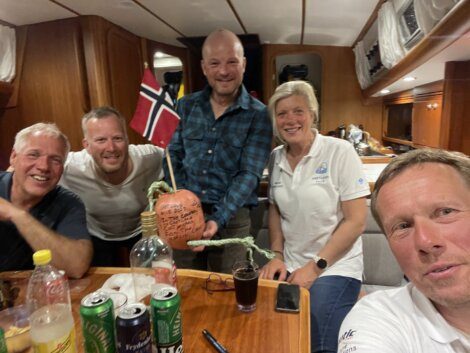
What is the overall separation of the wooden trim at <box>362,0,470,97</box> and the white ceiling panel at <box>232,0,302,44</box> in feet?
3.66

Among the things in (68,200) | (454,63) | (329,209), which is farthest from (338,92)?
(68,200)

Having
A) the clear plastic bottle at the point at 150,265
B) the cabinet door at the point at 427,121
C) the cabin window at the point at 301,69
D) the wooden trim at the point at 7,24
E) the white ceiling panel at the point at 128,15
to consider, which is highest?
the white ceiling panel at the point at 128,15

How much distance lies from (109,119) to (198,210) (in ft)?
2.90

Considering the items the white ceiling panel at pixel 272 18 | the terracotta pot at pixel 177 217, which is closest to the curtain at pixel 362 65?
the white ceiling panel at pixel 272 18

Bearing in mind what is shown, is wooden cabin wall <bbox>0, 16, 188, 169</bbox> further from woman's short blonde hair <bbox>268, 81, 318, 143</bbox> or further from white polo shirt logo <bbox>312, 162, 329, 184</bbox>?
white polo shirt logo <bbox>312, 162, 329, 184</bbox>

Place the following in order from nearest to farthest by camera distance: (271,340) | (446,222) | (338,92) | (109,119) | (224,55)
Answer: (446,222) < (271,340) < (224,55) < (109,119) < (338,92)

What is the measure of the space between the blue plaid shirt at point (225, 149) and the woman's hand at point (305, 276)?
39 centimetres

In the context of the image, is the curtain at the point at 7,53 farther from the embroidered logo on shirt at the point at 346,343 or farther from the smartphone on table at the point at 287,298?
the embroidered logo on shirt at the point at 346,343

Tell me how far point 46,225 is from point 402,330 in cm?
132

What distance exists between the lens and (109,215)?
6.07ft

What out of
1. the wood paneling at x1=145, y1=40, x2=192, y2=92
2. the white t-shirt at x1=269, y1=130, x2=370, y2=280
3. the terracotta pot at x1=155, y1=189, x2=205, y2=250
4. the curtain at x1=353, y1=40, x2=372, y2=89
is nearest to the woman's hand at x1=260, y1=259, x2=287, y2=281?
the white t-shirt at x1=269, y1=130, x2=370, y2=280

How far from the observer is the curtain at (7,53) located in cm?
318

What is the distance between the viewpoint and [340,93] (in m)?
5.37

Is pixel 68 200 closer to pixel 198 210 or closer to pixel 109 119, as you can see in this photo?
pixel 109 119
